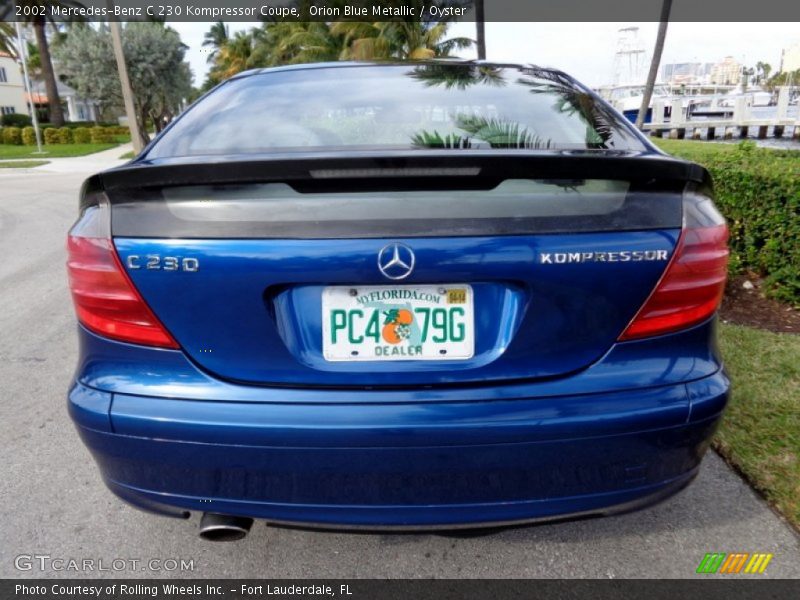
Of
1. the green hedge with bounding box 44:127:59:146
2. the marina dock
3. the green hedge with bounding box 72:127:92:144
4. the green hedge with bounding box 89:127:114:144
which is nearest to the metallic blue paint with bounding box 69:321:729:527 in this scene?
the marina dock

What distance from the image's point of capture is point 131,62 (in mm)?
34812

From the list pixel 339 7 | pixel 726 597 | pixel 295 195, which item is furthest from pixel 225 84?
pixel 339 7

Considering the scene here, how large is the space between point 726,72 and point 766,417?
11174 cm

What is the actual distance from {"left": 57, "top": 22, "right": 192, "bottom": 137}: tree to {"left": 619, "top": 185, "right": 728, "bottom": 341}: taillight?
3708 cm

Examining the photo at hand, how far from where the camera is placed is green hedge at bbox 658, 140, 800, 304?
436cm

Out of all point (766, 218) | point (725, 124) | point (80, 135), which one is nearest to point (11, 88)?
point (80, 135)

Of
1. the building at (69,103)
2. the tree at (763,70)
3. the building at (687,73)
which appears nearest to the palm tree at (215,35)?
the building at (69,103)

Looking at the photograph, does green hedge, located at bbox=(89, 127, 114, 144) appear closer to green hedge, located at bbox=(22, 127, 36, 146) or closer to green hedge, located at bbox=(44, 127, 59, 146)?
green hedge, located at bbox=(44, 127, 59, 146)

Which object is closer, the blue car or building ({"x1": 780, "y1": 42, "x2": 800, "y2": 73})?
the blue car

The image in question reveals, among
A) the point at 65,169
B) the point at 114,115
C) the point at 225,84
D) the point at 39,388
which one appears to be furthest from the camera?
the point at 114,115

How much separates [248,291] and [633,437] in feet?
3.45

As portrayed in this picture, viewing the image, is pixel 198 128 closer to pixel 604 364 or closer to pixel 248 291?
pixel 248 291

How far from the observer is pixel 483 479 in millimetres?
1680

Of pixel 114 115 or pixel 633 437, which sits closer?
pixel 633 437
